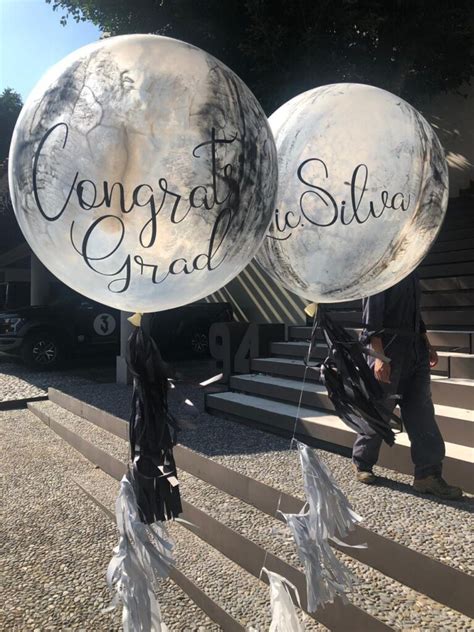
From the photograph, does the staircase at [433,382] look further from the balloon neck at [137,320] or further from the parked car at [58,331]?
the parked car at [58,331]

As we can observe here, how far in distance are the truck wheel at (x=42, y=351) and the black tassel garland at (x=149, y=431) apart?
845cm

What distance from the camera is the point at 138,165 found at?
1.25m

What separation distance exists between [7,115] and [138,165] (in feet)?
65.1

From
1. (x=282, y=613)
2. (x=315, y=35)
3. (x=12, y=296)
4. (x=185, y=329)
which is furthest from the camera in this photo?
(x=12, y=296)

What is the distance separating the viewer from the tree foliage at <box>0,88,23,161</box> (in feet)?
56.3

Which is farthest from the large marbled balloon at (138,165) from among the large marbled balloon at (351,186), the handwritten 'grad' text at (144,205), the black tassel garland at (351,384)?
the black tassel garland at (351,384)

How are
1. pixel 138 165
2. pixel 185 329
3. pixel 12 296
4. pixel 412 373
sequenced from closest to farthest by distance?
1. pixel 138 165
2. pixel 412 373
3. pixel 185 329
4. pixel 12 296

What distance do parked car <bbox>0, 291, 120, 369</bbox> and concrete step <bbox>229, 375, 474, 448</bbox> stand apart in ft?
16.1

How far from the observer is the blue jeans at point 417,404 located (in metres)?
2.81

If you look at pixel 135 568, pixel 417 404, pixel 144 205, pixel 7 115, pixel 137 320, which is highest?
pixel 7 115

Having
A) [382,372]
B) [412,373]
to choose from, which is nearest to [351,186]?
[382,372]

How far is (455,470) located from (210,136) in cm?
247

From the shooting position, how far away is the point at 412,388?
114 inches

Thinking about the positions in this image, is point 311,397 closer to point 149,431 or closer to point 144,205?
point 149,431
